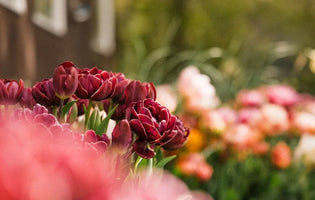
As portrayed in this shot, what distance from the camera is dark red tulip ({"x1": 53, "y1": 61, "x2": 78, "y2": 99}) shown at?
68cm

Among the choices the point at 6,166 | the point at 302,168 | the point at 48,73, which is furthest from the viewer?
the point at 48,73

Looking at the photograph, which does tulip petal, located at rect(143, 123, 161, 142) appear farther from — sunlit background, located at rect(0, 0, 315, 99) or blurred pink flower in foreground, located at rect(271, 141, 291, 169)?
sunlit background, located at rect(0, 0, 315, 99)

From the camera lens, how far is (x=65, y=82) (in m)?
0.68

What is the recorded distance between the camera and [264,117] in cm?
222

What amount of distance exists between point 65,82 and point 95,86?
4 centimetres

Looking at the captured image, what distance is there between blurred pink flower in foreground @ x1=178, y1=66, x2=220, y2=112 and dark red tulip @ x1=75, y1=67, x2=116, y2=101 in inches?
52.9

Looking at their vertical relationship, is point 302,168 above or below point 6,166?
below

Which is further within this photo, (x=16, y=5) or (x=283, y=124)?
(x=16, y=5)

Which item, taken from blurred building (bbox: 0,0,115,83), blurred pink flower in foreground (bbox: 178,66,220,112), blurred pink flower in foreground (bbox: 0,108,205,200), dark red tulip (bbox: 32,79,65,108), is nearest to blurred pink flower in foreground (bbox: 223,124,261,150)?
blurred pink flower in foreground (bbox: 178,66,220,112)

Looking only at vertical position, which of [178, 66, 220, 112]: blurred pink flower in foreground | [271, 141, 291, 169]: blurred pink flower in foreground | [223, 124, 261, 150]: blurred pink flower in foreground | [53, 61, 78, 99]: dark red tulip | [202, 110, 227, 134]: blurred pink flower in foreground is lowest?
[271, 141, 291, 169]: blurred pink flower in foreground

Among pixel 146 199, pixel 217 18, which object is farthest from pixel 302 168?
pixel 217 18

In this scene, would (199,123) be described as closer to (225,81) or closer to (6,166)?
(225,81)

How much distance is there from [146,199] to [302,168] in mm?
1995

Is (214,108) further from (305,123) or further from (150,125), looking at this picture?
(150,125)
